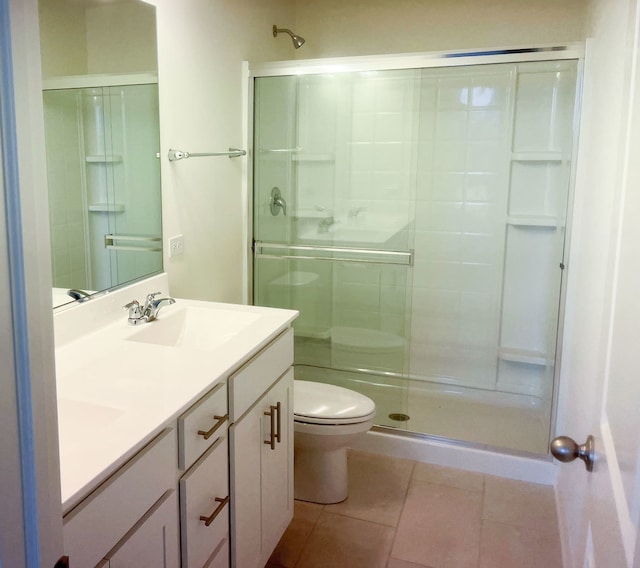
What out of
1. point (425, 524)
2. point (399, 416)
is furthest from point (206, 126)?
point (425, 524)

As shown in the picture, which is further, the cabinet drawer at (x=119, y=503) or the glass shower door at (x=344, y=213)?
the glass shower door at (x=344, y=213)

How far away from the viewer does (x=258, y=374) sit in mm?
1667

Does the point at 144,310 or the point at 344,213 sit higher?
the point at 344,213

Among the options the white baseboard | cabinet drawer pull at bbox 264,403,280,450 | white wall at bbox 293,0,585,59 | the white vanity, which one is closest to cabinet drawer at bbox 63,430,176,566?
the white vanity

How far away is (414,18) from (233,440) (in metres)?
2.48

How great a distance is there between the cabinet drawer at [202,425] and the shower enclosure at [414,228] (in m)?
1.51

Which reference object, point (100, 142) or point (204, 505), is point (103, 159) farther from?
point (204, 505)

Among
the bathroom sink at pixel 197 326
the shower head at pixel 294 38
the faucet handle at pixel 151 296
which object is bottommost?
the bathroom sink at pixel 197 326

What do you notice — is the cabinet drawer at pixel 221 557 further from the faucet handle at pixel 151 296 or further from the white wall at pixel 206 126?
the white wall at pixel 206 126

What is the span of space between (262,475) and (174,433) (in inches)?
22.6

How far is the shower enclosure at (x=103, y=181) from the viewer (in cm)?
169

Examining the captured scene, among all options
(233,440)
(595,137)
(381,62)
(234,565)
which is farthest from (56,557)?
(381,62)

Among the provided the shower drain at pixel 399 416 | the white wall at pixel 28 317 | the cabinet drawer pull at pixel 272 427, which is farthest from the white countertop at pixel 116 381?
the shower drain at pixel 399 416

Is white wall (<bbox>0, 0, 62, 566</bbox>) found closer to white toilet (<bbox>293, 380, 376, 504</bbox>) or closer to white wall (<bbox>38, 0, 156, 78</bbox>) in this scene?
white wall (<bbox>38, 0, 156, 78</bbox>)
